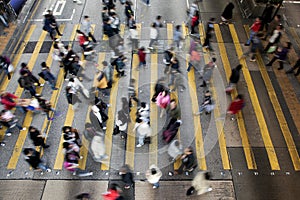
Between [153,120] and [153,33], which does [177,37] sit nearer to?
[153,33]

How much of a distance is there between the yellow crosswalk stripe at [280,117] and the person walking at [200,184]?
3.77 m

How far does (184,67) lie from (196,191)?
20.9 feet

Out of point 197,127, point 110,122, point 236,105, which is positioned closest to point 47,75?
point 110,122

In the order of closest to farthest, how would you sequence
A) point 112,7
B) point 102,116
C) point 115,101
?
point 102,116 < point 115,101 < point 112,7

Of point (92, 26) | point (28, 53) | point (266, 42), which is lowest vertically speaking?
point (28, 53)

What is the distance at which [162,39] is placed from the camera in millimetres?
14680

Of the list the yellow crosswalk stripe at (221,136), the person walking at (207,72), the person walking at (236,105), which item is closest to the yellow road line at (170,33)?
the person walking at (207,72)

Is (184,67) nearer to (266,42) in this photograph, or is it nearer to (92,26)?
(266,42)

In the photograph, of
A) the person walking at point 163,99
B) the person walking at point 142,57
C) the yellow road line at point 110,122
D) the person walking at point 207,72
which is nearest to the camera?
the yellow road line at point 110,122

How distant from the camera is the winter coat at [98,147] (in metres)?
8.66

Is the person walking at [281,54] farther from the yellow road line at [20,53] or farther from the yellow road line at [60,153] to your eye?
the yellow road line at [20,53]

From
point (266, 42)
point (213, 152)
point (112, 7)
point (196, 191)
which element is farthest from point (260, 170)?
point (112, 7)

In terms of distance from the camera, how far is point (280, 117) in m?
11.1

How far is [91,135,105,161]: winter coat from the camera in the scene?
8656 millimetres
